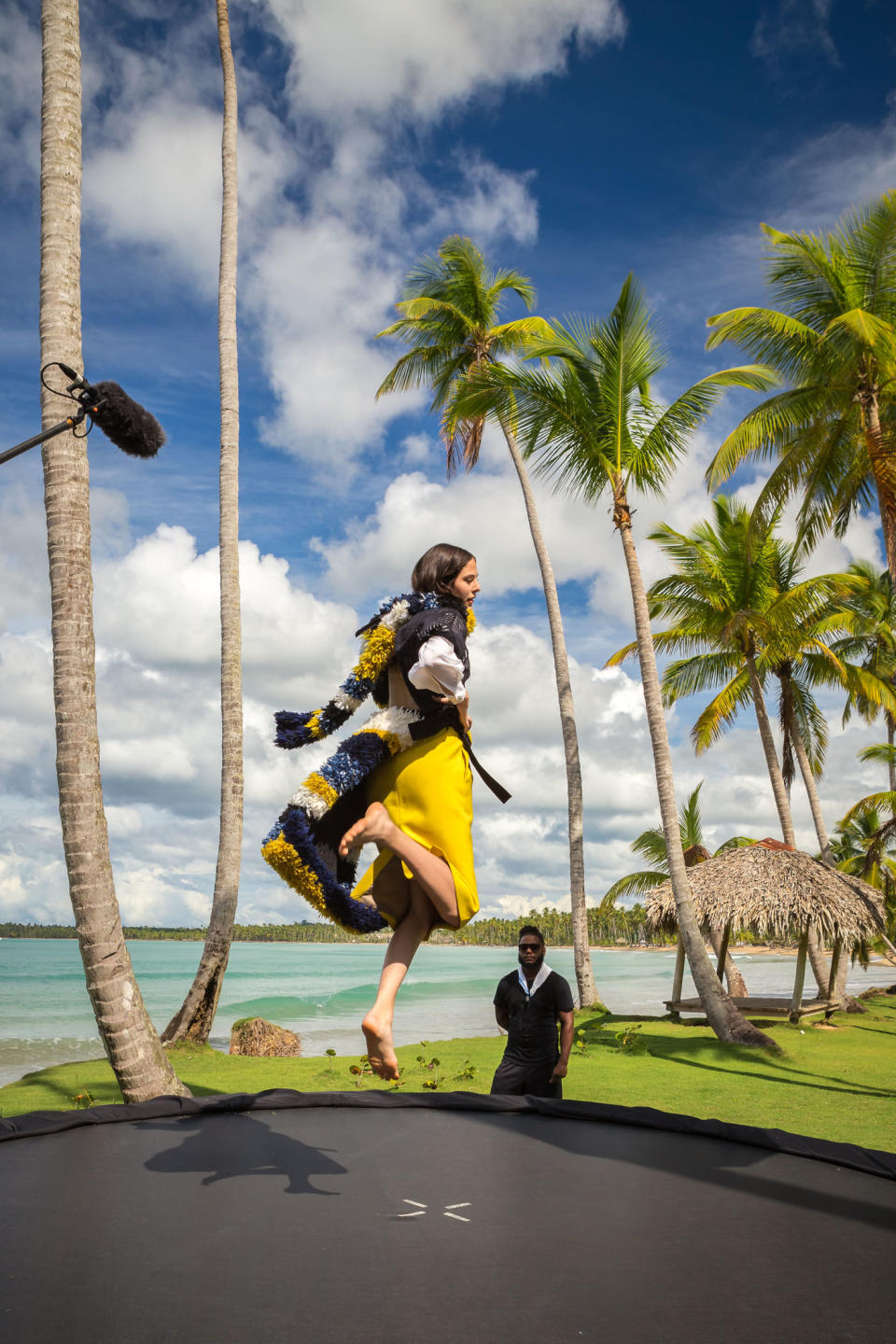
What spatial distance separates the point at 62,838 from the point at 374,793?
3467mm

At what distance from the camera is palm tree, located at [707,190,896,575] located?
948 cm

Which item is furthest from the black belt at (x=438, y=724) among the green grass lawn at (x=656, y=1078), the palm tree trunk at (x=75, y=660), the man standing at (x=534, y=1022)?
the green grass lawn at (x=656, y=1078)

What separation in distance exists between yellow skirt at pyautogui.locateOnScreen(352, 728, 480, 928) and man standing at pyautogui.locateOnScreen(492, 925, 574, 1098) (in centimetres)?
286

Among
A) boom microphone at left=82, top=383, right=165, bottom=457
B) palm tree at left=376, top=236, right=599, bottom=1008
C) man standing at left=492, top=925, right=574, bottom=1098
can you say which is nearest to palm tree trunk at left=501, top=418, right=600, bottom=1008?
palm tree at left=376, top=236, right=599, bottom=1008

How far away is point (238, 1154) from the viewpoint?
3684 millimetres

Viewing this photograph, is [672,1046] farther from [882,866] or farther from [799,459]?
[882,866]

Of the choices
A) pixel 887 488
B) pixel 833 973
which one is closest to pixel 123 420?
pixel 887 488

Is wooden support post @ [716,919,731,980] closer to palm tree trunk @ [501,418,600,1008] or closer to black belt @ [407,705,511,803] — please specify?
palm tree trunk @ [501,418,600,1008]

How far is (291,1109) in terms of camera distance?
4746 millimetres

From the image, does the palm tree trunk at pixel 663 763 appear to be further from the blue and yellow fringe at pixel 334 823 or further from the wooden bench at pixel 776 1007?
the blue and yellow fringe at pixel 334 823

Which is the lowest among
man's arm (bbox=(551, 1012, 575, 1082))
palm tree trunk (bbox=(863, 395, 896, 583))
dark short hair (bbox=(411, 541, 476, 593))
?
man's arm (bbox=(551, 1012, 575, 1082))

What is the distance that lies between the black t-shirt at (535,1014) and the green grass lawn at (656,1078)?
208 cm

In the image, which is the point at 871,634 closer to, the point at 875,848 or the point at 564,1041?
the point at 875,848

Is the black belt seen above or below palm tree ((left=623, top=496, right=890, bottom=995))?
below
